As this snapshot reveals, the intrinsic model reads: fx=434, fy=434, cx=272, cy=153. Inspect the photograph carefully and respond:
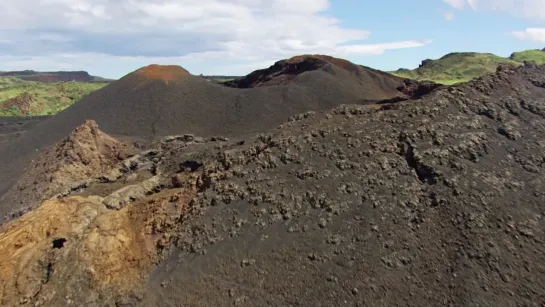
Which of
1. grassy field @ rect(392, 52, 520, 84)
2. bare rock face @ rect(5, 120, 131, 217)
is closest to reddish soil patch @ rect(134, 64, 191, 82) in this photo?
bare rock face @ rect(5, 120, 131, 217)

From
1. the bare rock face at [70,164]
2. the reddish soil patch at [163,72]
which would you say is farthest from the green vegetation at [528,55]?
the bare rock face at [70,164]

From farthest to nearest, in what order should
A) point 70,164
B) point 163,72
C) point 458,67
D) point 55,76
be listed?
point 55,76, point 458,67, point 163,72, point 70,164

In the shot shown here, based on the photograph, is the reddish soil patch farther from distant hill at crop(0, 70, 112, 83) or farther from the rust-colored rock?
distant hill at crop(0, 70, 112, 83)

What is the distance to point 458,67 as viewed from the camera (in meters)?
67.7

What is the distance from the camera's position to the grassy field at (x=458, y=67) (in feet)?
205

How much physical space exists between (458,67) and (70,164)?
210 ft

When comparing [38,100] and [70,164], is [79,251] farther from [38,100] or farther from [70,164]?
[38,100]

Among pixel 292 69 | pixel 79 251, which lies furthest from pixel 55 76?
pixel 79 251

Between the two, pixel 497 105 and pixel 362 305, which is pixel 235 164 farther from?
pixel 497 105

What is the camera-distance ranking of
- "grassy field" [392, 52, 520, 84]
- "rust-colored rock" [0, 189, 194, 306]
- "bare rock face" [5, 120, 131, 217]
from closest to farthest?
"rust-colored rock" [0, 189, 194, 306]
"bare rock face" [5, 120, 131, 217]
"grassy field" [392, 52, 520, 84]

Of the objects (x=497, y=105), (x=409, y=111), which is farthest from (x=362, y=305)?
(x=497, y=105)

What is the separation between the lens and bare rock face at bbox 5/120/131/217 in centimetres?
1627

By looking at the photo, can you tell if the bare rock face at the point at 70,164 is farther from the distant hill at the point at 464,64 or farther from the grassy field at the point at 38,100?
the distant hill at the point at 464,64

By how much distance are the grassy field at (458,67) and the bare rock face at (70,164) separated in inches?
2012
